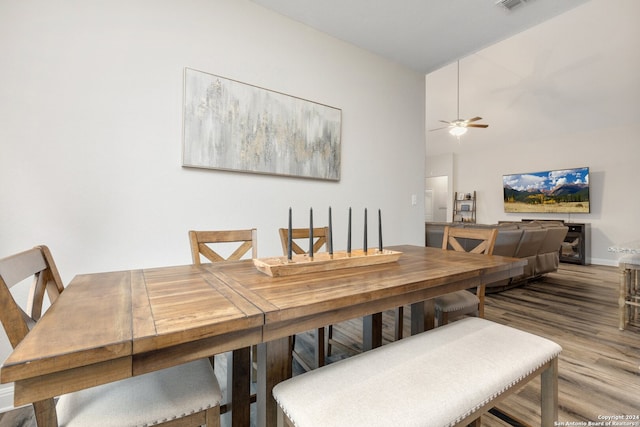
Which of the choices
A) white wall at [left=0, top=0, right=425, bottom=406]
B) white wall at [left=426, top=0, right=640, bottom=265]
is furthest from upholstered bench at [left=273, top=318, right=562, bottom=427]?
white wall at [left=426, top=0, right=640, bottom=265]

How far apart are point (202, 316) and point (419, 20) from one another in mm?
2788

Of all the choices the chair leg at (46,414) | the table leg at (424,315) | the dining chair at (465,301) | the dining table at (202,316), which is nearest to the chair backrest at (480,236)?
the dining chair at (465,301)

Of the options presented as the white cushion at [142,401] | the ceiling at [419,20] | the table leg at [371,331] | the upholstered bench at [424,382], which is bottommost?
the table leg at [371,331]

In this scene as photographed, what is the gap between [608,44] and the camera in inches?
158

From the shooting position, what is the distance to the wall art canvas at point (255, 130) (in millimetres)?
1984

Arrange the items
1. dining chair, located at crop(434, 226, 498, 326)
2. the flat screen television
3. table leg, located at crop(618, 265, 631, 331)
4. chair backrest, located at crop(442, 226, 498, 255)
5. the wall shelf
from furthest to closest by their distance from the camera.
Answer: the wall shelf → the flat screen television → table leg, located at crop(618, 265, 631, 331) → chair backrest, located at crop(442, 226, 498, 255) → dining chair, located at crop(434, 226, 498, 326)

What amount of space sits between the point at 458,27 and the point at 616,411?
2852 mm

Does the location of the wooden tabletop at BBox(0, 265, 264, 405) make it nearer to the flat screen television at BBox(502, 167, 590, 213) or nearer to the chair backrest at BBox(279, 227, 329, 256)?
the chair backrest at BBox(279, 227, 329, 256)

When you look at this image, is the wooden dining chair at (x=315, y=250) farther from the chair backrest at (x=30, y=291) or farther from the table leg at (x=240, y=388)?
the chair backrest at (x=30, y=291)

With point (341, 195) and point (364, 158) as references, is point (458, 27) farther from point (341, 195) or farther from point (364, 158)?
point (341, 195)

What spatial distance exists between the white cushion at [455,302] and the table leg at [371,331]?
38 centimetres

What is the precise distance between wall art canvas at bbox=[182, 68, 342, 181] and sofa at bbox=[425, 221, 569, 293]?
6.86 ft

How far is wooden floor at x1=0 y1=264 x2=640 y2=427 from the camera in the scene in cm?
149

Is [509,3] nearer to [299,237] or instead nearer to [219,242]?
[299,237]
